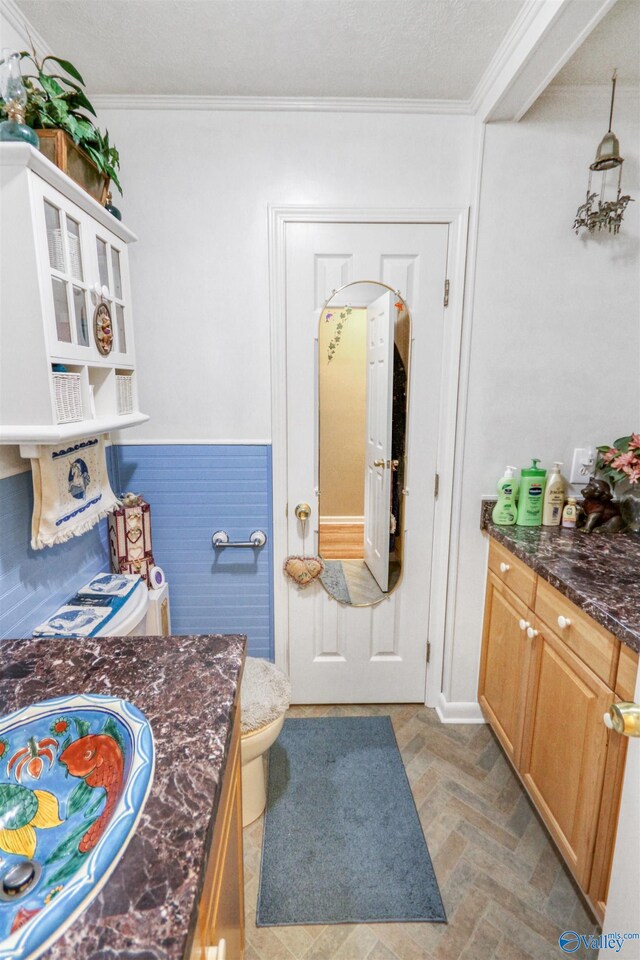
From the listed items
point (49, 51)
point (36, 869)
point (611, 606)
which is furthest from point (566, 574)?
point (49, 51)

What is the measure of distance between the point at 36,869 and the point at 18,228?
118 cm

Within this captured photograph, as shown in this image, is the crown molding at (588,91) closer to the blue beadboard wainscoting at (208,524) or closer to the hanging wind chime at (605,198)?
the hanging wind chime at (605,198)

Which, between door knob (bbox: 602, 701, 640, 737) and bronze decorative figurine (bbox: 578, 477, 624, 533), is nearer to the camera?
door knob (bbox: 602, 701, 640, 737)

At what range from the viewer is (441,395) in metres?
1.98

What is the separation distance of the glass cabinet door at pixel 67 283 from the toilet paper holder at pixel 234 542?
3.18 ft

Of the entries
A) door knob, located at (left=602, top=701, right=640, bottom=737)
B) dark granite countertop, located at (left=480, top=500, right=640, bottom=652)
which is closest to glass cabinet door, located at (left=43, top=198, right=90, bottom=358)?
door knob, located at (left=602, top=701, right=640, bottom=737)

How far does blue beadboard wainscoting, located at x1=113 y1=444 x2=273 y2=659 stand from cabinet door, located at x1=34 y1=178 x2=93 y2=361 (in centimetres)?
77

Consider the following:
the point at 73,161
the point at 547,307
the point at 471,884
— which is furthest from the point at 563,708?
the point at 73,161

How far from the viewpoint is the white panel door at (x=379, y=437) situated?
1.92 meters

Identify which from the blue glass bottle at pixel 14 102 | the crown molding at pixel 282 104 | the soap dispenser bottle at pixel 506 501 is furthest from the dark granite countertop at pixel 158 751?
the crown molding at pixel 282 104

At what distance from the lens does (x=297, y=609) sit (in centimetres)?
211

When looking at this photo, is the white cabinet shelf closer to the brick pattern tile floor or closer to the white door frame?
the white door frame

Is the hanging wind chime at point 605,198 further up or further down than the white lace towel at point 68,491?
further up

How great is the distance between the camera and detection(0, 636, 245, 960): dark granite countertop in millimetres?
508
